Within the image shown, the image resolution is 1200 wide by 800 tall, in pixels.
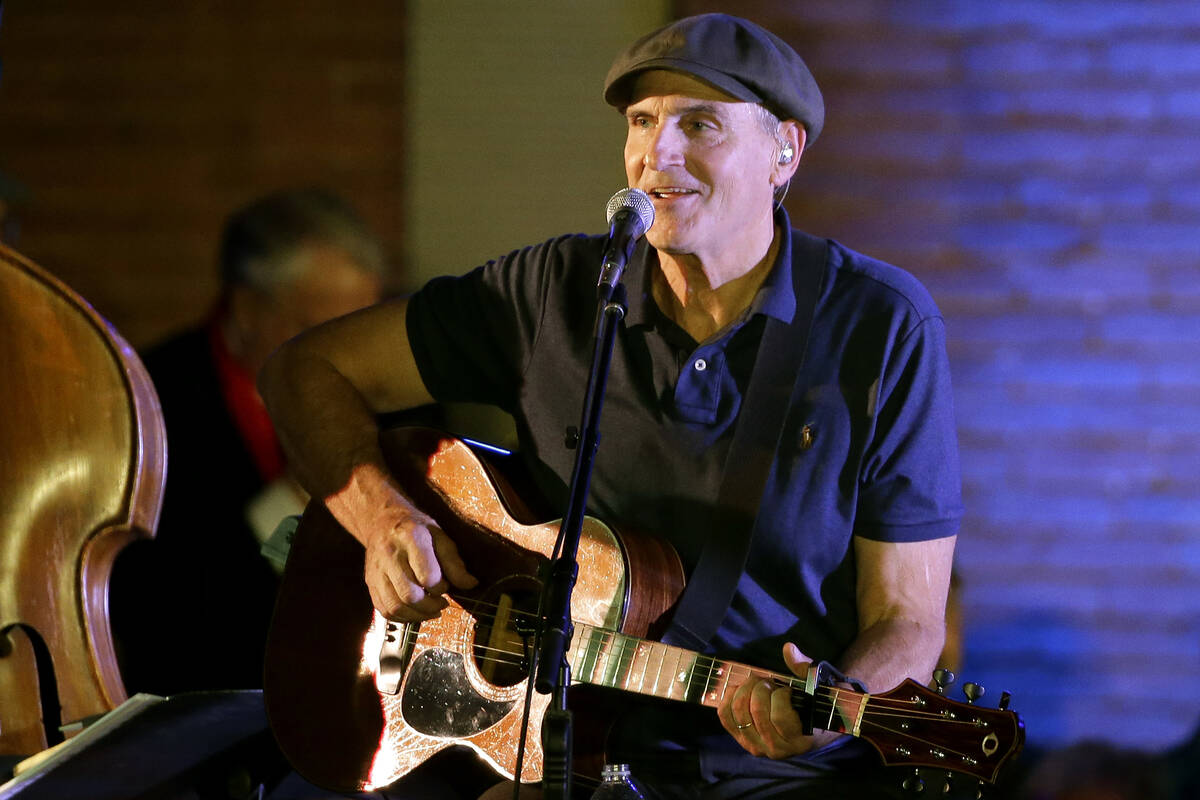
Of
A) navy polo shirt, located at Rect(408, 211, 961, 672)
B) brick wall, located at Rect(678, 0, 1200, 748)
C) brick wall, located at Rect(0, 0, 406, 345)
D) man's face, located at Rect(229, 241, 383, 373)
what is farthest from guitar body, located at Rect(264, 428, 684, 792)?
brick wall, located at Rect(678, 0, 1200, 748)

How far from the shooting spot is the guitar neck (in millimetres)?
1877

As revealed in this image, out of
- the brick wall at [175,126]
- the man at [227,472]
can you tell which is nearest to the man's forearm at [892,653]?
the man at [227,472]

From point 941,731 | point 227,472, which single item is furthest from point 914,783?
point 227,472

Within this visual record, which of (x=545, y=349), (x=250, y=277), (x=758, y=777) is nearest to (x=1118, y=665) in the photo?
(x=758, y=777)

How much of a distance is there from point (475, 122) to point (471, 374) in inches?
56.7

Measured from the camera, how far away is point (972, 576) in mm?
3553

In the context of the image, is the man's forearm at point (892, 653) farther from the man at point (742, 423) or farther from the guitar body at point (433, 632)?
the guitar body at point (433, 632)

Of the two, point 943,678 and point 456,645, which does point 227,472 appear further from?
point 943,678

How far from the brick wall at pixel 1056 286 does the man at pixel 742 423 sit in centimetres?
135

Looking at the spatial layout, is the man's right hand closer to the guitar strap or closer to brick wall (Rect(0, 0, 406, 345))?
the guitar strap

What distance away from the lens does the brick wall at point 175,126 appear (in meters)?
3.77

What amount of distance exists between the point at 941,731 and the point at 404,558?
39.0 inches

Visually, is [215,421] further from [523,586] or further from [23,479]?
[523,586]

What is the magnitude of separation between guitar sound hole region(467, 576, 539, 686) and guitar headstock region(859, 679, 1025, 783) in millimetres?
631
